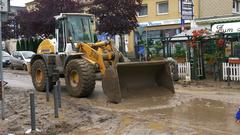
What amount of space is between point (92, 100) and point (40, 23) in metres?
23.2

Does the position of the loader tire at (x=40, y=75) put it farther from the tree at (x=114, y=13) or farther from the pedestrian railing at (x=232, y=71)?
the tree at (x=114, y=13)

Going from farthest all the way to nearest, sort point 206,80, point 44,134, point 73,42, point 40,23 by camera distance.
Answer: point 40,23, point 206,80, point 73,42, point 44,134

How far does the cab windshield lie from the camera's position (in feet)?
54.9

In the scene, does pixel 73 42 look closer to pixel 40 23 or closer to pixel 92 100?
pixel 92 100

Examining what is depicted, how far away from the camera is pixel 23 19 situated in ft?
128

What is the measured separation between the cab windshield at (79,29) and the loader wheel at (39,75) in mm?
1818

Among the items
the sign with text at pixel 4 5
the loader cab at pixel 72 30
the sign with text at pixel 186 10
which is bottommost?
the loader cab at pixel 72 30

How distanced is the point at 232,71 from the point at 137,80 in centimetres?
673

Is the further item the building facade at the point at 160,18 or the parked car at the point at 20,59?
the building facade at the point at 160,18

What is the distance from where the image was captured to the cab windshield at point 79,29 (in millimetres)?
16719

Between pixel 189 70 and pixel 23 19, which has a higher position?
pixel 23 19

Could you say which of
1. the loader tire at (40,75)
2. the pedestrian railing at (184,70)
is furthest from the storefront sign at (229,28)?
the loader tire at (40,75)

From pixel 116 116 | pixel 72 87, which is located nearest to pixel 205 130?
pixel 116 116

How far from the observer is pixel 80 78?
14.9 m
